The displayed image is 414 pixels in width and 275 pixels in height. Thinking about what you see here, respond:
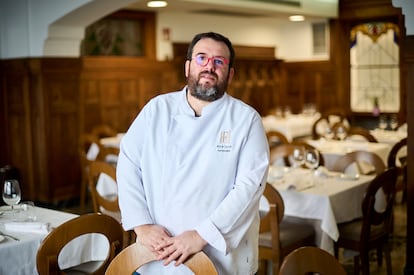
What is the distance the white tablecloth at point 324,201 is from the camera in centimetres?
429

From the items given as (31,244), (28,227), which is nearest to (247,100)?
(28,227)

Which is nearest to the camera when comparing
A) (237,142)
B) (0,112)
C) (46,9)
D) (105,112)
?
(237,142)

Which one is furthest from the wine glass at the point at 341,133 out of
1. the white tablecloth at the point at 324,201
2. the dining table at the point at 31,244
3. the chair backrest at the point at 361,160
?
→ the dining table at the point at 31,244

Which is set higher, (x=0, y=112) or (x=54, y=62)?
(x=54, y=62)

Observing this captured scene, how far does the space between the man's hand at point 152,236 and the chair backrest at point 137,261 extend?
0.8 inches

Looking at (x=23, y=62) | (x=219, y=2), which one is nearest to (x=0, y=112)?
(x=23, y=62)

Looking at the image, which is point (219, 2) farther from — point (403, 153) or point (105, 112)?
point (403, 153)

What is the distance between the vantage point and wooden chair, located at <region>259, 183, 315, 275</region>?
13.4 feet

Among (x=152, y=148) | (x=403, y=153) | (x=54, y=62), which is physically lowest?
(x=403, y=153)

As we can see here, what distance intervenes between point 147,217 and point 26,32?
17.4 feet

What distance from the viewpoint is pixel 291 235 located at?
432 centimetres

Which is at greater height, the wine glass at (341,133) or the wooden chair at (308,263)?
the wine glass at (341,133)

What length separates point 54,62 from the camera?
734cm

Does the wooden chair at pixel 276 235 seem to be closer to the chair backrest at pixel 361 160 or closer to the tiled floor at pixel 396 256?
the tiled floor at pixel 396 256
